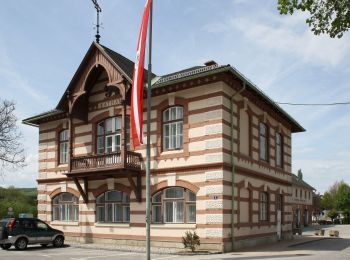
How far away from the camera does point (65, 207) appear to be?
28.9 metres

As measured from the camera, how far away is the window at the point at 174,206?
22516 mm

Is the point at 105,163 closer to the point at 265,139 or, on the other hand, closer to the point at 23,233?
the point at 23,233

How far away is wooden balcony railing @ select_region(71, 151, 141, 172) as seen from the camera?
938 inches

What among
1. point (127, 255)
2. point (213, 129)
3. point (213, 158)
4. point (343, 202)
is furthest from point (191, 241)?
point (343, 202)

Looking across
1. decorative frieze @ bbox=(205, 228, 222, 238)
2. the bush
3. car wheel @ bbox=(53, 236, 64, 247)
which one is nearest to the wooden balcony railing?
car wheel @ bbox=(53, 236, 64, 247)

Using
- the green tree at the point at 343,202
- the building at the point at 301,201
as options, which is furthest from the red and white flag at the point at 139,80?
the green tree at the point at 343,202

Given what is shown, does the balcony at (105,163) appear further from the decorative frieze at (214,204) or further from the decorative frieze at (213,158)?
the decorative frieze at (214,204)

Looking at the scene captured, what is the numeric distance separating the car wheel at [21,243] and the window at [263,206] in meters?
12.8

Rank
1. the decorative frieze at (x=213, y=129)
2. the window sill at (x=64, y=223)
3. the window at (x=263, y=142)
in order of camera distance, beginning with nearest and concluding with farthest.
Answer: the decorative frieze at (x=213, y=129) → the window at (x=263, y=142) → the window sill at (x=64, y=223)

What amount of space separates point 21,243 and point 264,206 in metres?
13.6

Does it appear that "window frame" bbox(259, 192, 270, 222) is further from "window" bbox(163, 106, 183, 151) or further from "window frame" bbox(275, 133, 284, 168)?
"window" bbox(163, 106, 183, 151)

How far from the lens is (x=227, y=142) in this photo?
73.1 feet

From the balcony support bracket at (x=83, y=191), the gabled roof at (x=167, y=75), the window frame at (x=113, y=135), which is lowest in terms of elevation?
the balcony support bracket at (x=83, y=191)

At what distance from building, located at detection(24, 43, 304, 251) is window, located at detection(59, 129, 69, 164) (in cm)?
6
